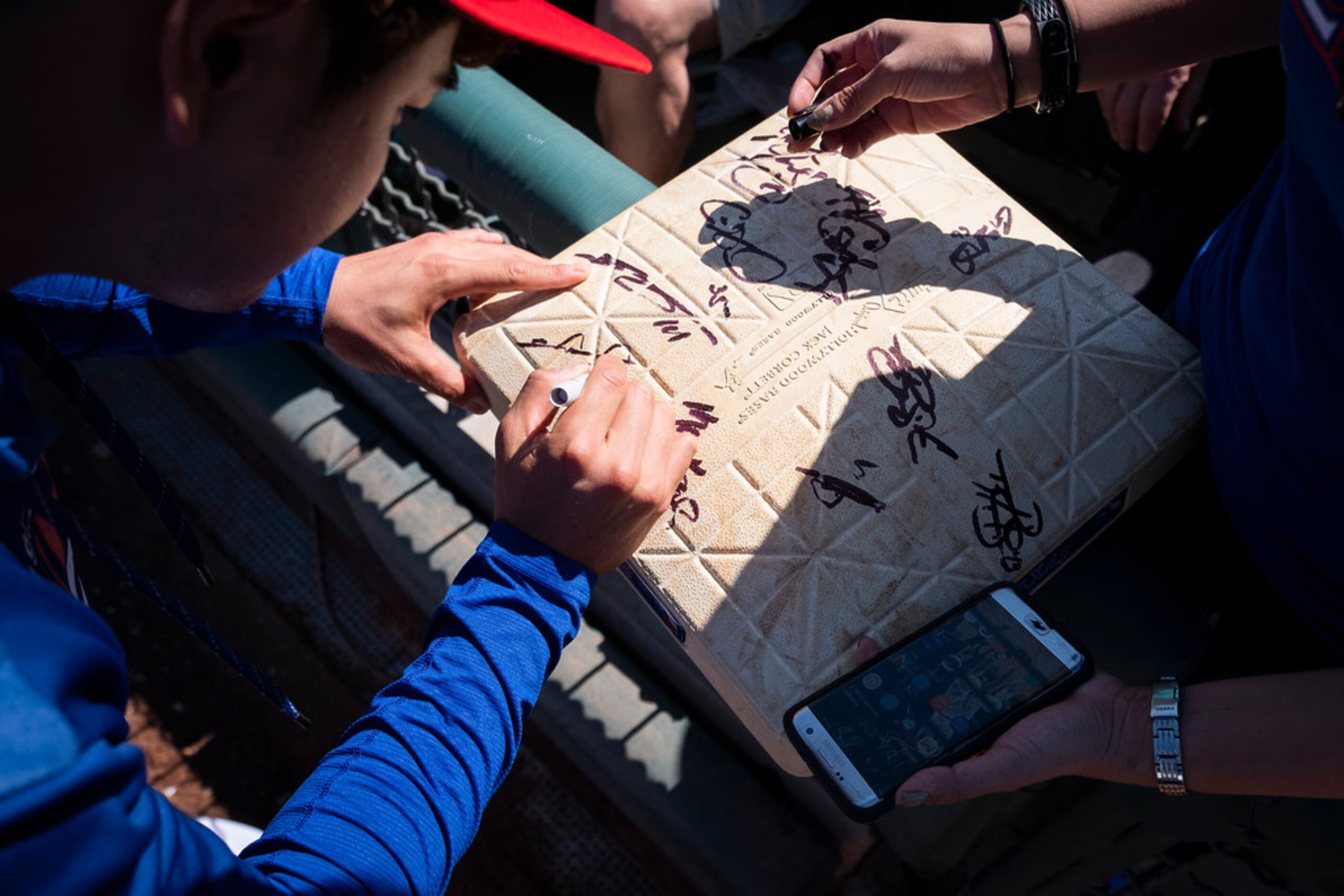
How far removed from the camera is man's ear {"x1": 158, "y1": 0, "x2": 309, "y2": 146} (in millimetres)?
539

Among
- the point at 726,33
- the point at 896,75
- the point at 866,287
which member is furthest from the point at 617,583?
the point at 726,33

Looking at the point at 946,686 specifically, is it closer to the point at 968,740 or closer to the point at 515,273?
the point at 968,740

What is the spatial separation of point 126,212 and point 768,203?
790 millimetres

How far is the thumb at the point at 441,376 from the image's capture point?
116 centimetres

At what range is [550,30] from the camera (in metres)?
0.74

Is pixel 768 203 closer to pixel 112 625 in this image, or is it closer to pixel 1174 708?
pixel 1174 708

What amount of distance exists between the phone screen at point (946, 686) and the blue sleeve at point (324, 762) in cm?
30

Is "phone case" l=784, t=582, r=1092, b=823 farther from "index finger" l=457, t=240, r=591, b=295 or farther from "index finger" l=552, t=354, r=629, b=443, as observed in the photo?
"index finger" l=457, t=240, r=591, b=295

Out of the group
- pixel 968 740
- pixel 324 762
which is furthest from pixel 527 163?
pixel 968 740

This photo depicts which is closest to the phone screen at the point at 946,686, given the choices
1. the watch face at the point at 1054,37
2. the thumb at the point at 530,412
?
the thumb at the point at 530,412

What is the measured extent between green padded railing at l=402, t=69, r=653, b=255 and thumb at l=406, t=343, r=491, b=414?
255mm

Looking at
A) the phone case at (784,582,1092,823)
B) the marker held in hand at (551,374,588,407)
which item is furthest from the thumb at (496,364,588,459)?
the phone case at (784,582,1092,823)
